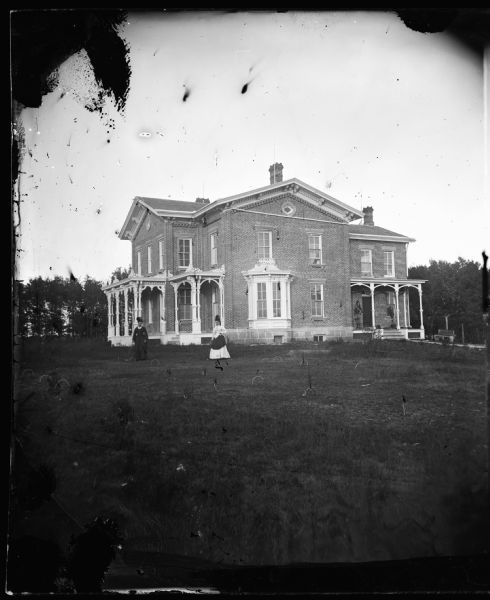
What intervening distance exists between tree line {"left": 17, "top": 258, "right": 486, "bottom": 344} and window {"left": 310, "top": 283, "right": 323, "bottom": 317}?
0.91 meters

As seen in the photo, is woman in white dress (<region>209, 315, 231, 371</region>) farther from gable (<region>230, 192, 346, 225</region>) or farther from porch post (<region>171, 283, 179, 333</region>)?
gable (<region>230, 192, 346, 225</region>)

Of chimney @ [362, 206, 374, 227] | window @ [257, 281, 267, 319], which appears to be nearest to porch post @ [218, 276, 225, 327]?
window @ [257, 281, 267, 319]

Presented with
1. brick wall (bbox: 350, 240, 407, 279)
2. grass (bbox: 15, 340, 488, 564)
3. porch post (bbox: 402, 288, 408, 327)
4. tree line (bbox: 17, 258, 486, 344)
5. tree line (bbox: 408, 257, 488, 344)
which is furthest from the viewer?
porch post (bbox: 402, 288, 408, 327)

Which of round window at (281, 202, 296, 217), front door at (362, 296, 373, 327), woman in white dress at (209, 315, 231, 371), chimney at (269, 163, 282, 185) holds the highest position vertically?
chimney at (269, 163, 282, 185)

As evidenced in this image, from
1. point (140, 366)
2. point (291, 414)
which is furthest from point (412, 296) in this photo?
point (140, 366)

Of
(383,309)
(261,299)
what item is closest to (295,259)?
(261,299)

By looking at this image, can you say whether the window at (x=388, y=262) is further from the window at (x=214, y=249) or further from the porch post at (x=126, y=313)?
the porch post at (x=126, y=313)

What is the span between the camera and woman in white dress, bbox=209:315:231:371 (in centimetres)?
327

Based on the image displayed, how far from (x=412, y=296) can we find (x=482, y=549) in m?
1.84

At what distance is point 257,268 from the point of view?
336 centimetres

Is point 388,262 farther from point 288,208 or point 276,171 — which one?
point 276,171

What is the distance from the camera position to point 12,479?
3.04 meters

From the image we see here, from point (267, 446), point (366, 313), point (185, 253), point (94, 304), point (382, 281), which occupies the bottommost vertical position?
point (267, 446)

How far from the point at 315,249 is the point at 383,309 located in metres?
0.75
